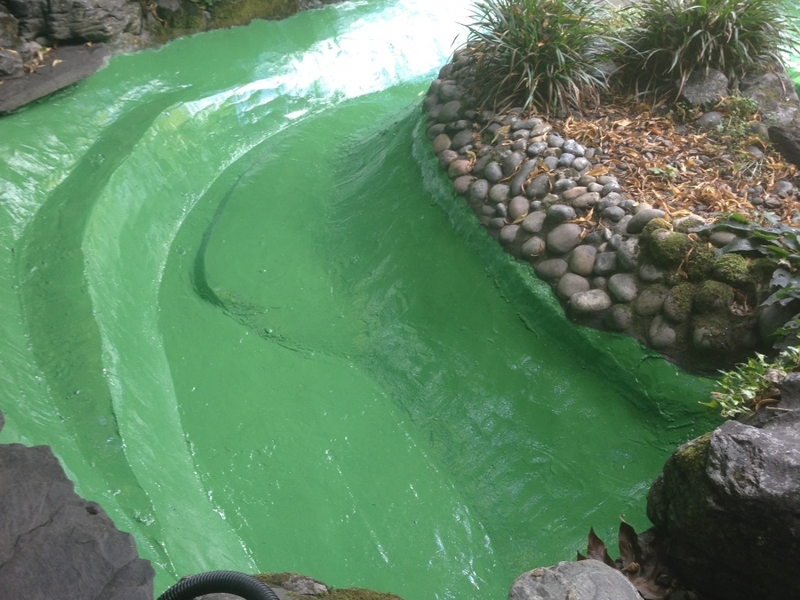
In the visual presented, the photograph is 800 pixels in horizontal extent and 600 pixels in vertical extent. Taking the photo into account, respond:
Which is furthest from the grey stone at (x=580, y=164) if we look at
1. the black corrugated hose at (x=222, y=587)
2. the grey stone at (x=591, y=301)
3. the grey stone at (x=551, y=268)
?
the black corrugated hose at (x=222, y=587)

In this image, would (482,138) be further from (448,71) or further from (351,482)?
(351,482)

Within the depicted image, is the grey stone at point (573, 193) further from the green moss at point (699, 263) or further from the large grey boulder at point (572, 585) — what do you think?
the large grey boulder at point (572, 585)

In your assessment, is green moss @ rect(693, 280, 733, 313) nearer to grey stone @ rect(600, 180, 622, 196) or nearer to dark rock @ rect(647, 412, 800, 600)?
grey stone @ rect(600, 180, 622, 196)

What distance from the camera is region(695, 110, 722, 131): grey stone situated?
16.2 feet

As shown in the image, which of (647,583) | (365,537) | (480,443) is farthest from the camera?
(480,443)

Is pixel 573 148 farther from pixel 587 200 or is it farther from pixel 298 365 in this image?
pixel 298 365

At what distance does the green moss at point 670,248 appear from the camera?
3.89m

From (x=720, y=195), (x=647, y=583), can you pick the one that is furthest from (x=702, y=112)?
(x=647, y=583)

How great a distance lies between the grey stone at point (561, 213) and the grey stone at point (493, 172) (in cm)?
55

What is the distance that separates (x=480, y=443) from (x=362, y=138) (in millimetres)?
3542

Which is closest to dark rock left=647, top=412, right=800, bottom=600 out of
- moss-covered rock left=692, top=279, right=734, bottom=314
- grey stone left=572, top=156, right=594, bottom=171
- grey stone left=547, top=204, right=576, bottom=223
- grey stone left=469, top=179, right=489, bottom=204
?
moss-covered rock left=692, top=279, right=734, bottom=314

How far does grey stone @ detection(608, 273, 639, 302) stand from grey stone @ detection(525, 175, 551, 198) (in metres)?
0.81

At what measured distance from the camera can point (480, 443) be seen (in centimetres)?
399

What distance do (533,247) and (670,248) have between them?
2.71 feet
